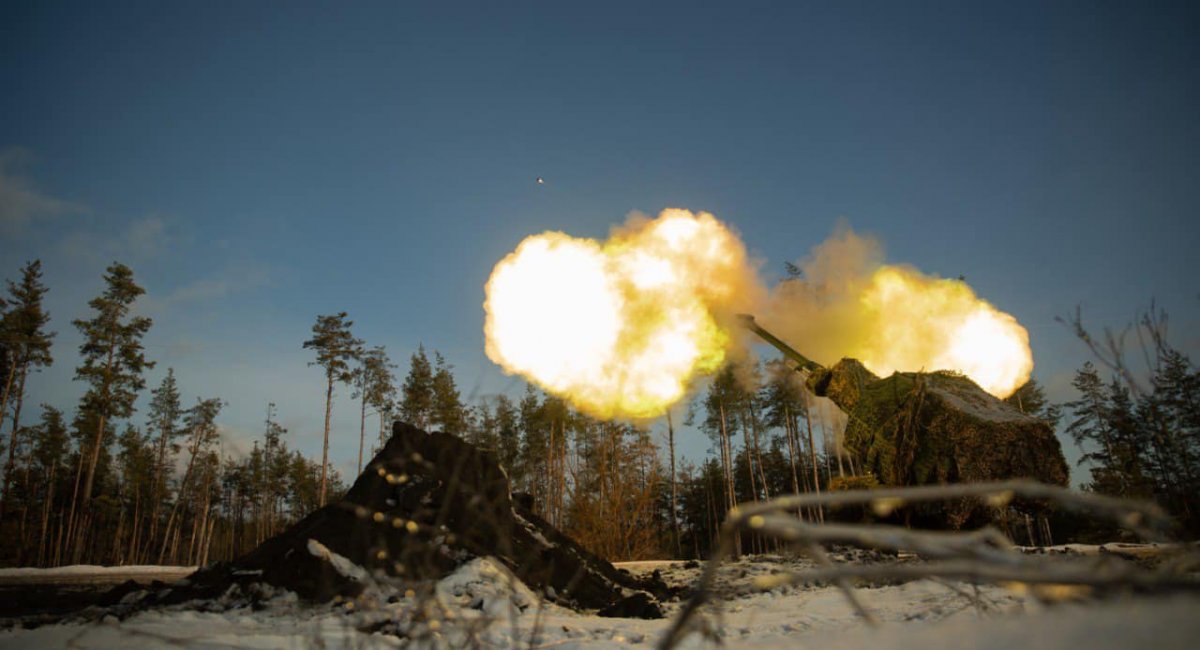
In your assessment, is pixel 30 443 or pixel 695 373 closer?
pixel 695 373

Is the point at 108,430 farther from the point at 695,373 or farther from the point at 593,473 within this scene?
the point at 695,373

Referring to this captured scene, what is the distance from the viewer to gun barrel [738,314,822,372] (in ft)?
48.2

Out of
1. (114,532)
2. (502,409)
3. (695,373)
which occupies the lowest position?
(114,532)

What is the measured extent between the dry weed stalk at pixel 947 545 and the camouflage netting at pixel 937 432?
1190 cm

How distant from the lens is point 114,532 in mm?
59500

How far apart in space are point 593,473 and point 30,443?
174 feet

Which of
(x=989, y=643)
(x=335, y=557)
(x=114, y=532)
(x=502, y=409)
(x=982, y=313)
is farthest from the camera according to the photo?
(x=114, y=532)

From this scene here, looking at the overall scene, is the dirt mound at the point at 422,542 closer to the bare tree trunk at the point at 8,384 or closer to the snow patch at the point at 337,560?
the snow patch at the point at 337,560

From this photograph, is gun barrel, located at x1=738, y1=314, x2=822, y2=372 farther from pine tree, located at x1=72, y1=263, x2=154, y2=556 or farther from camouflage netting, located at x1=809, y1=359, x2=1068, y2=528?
pine tree, located at x1=72, y1=263, x2=154, y2=556

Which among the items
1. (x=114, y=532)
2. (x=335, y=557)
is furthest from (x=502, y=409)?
(x=335, y=557)

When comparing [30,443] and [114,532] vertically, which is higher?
[30,443]

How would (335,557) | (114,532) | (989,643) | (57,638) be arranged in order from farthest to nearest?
(114,532) < (335,557) < (57,638) < (989,643)

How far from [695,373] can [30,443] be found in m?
58.4

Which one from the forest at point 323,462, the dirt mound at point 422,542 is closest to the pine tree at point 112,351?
the forest at point 323,462
